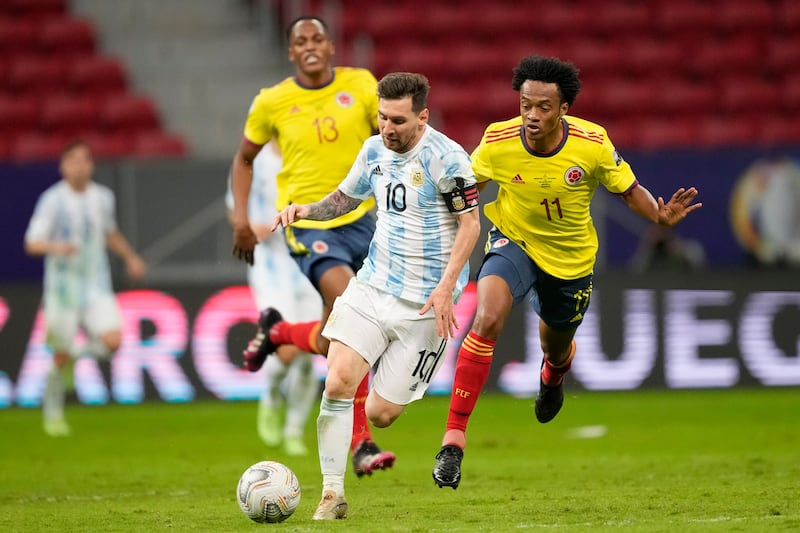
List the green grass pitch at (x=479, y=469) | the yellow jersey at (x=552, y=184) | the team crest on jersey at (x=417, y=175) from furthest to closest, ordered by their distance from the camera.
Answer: the yellow jersey at (x=552, y=184)
the team crest on jersey at (x=417, y=175)
the green grass pitch at (x=479, y=469)

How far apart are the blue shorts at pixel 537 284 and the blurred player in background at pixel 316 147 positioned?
1111 mm

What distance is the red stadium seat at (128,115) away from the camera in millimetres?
18109

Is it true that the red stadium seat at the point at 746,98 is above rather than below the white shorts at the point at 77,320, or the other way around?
above

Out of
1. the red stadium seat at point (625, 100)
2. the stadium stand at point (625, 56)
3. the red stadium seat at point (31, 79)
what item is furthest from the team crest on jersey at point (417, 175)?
the red stadium seat at point (31, 79)

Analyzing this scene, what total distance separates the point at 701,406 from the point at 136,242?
21.0 ft

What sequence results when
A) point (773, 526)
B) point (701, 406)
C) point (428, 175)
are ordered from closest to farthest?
point (773, 526) → point (428, 175) → point (701, 406)

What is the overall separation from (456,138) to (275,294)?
7207mm

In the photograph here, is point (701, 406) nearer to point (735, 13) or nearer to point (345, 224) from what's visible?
point (345, 224)

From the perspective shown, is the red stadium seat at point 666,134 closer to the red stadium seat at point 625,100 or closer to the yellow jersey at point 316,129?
the red stadium seat at point 625,100

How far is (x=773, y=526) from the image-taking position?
625 centimetres

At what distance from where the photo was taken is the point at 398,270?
23.1 ft

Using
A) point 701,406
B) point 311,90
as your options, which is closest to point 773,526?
point 311,90

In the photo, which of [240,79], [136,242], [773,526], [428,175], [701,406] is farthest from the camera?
[240,79]

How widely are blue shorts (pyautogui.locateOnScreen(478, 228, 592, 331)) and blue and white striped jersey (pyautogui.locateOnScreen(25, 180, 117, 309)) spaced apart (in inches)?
237
